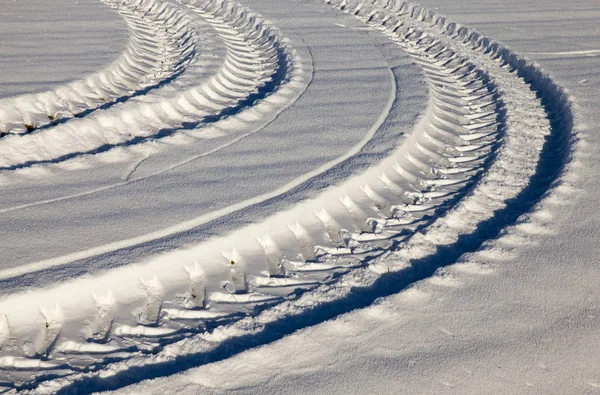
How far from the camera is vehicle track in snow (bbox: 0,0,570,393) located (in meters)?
2.93

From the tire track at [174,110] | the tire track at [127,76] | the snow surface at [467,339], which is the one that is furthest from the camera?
the tire track at [127,76]

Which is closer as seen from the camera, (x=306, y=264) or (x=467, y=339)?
(x=467, y=339)

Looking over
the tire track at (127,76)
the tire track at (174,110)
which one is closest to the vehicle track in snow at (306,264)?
the tire track at (174,110)

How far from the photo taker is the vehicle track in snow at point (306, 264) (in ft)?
9.62

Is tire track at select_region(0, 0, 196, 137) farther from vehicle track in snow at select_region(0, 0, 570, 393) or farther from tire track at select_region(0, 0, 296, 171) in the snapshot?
vehicle track in snow at select_region(0, 0, 570, 393)

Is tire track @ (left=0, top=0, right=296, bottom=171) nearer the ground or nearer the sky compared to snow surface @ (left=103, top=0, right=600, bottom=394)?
nearer the sky

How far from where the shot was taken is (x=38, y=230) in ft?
11.7

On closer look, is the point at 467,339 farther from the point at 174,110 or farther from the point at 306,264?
the point at 174,110

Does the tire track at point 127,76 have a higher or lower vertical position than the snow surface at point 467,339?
higher

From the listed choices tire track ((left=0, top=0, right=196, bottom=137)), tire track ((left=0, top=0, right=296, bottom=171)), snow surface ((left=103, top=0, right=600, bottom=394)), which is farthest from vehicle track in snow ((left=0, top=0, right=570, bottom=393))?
tire track ((left=0, top=0, right=196, bottom=137))

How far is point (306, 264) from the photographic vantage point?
3.60 m

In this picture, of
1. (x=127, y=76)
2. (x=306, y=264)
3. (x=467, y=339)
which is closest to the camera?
(x=467, y=339)

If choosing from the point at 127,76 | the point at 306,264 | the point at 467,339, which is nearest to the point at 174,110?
the point at 127,76

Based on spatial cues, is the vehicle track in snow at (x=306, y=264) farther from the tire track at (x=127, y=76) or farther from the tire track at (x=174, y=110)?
the tire track at (x=127, y=76)
